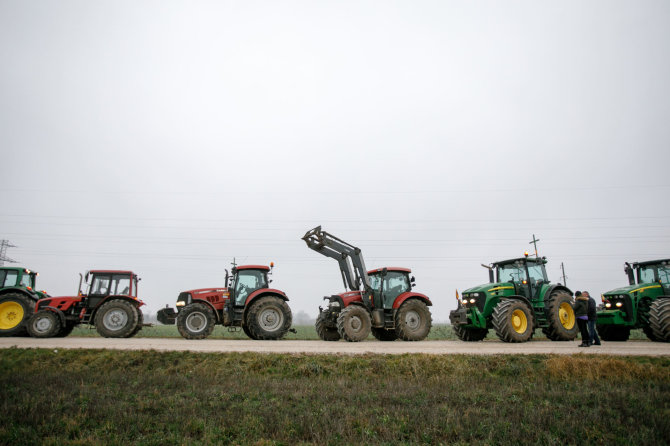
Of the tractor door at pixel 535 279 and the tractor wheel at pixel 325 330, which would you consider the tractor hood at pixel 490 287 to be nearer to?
the tractor door at pixel 535 279

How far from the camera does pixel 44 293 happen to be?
1518 cm

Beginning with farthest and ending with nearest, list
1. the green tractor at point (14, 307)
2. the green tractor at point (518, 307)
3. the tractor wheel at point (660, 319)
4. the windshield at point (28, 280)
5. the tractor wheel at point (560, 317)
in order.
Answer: the windshield at point (28, 280) → the green tractor at point (14, 307) → the tractor wheel at point (560, 317) → the green tractor at point (518, 307) → the tractor wheel at point (660, 319)

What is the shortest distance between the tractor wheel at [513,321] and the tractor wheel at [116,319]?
1137 centimetres

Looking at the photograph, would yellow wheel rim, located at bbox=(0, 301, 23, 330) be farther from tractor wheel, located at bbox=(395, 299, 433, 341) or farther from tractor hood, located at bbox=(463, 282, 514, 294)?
tractor hood, located at bbox=(463, 282, 514, 294)

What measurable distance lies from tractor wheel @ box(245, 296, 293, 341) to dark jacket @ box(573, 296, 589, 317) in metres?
8.13

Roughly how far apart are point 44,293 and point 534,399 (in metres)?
16.7

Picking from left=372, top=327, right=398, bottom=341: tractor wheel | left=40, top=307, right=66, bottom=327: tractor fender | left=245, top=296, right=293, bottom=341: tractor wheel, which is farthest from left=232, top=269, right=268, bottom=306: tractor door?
left=40, top=307, right=66, bottom=327: tractor fender

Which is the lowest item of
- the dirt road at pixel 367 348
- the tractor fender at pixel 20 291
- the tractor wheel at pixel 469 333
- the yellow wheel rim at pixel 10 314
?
the dirt road at pixel 367 348

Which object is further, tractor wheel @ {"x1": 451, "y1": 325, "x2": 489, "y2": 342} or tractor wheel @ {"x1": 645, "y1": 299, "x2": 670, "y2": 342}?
tractor wheel @ {"x1": 451, "y1": 325, "x2": 489, "y2": 342}

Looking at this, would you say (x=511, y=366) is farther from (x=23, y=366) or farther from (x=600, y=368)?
(x=23, y=366)

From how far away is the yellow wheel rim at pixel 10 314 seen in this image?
13.3 metres

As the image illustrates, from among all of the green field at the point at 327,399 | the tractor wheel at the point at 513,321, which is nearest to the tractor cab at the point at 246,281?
the green field at the point at 327,399

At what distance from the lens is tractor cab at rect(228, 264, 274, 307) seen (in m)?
13.5

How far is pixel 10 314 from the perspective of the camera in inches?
525
